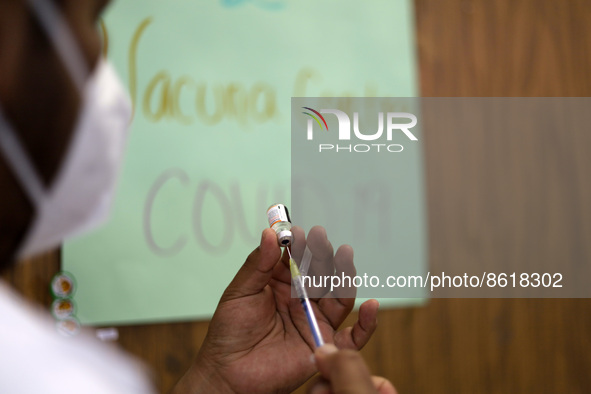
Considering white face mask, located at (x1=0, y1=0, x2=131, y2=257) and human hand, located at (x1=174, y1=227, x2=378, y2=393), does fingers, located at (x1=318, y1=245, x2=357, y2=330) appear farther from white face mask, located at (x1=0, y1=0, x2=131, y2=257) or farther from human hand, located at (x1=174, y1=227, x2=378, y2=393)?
white face mask, located at (x1=0, y1=0, x2=131, y2=257)

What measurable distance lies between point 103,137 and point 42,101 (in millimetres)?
101

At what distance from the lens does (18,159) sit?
0.87 feet

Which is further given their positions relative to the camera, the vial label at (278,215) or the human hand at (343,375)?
the vial label at (278,215)

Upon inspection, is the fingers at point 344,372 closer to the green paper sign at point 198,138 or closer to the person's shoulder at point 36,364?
the person's shoulder at point 36,364

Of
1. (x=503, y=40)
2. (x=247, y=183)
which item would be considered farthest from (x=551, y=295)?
(x=247, y=183)

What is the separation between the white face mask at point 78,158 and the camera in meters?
0.26

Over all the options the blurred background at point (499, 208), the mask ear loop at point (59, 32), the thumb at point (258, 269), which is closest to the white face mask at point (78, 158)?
the mask ear loop at point (59, 32)

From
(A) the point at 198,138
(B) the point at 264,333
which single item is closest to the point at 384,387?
(B) the point at 264,333

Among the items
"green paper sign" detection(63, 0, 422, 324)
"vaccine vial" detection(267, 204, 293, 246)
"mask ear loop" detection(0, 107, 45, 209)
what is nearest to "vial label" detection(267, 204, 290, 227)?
"vaccine vial" detection(267, 204, 293, 246)

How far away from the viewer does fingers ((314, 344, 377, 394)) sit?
0.33 metres

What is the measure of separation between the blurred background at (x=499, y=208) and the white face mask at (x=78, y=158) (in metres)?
0.44

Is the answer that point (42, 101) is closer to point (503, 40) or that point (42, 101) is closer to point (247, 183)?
point (247, 183)

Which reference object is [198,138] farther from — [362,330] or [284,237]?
[362,330]

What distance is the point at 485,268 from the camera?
73cm
